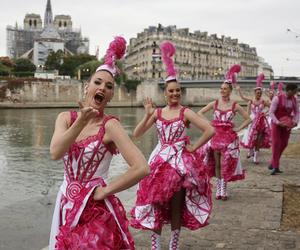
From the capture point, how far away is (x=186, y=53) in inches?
5241

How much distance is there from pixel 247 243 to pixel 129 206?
2.96m

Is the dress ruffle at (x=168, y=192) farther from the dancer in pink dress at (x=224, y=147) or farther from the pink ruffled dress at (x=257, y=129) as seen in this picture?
the pink ruffled dress at (x=257, y=129)

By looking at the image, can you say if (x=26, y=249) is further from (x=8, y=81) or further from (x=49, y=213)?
(x=8, y=81)

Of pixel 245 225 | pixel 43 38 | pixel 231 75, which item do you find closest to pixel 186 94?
pixel 43 38

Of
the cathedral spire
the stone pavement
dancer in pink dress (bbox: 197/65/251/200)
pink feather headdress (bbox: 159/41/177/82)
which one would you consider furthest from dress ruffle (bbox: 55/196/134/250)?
the cathedral spire

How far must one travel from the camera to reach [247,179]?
451 inches

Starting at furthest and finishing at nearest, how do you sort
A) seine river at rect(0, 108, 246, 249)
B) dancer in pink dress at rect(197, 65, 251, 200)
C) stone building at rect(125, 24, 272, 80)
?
stone building at rect(125, 24, 272, 80) < dancer in pink dress at rect(197, 65, 251, 200) < seine river at rect(0, 108, 246, 249)

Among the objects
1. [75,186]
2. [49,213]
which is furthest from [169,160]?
[49,213]

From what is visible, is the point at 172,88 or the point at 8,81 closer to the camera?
the point at 172,88

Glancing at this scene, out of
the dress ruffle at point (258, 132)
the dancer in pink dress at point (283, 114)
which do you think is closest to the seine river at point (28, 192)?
the dancer in pink dress at point (283, 114)

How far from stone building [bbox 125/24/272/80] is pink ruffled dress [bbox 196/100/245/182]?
107140mm

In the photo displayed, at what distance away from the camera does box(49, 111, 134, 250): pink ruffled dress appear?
11.9 ft

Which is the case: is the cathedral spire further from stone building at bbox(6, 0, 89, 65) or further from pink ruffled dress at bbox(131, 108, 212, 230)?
pink ruffled dress at bbox(131, 108, 212, 230)

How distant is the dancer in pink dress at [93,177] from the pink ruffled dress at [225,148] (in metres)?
5.58
